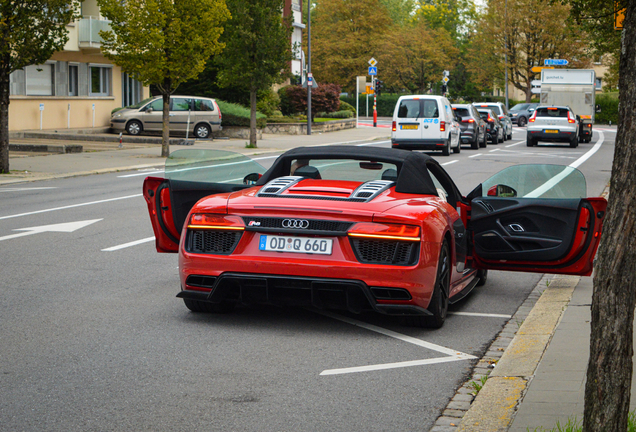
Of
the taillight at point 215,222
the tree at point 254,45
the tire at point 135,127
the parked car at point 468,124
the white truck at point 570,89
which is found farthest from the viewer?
the white truck at point 570,89

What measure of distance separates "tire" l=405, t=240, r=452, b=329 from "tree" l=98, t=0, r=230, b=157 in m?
21.7

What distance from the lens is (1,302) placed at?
23.4 feet

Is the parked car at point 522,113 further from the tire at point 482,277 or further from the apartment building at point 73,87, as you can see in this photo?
the tire at point 482,277

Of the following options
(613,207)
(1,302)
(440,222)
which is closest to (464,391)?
(440,222)

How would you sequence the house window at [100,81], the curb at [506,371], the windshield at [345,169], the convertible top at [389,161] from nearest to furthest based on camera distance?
the curb at [506,371] → the convertible top at [389,161] → the windshield at [345,169] → the house window at [100,81]

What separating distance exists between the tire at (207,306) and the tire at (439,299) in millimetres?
1378

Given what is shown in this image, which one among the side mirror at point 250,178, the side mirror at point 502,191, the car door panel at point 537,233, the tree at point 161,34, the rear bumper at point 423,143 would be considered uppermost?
the tree at point 161,34

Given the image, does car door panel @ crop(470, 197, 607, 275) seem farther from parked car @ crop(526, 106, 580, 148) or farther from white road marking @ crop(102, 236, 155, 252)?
parked car @ crop(526, 106, 580, 148)

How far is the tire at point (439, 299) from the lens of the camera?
6160 millimetres

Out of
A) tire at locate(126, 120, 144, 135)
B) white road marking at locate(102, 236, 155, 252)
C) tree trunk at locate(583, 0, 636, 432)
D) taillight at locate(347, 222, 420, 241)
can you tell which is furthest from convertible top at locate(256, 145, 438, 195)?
tire at locate(126, 120, 144, 135)

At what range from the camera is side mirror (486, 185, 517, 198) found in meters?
7.70

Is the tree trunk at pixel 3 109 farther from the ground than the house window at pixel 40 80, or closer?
closer

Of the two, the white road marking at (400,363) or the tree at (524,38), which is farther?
the tree at (524,38)

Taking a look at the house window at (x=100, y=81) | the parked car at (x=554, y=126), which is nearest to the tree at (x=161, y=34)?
the house window at (x=100, y=81)
